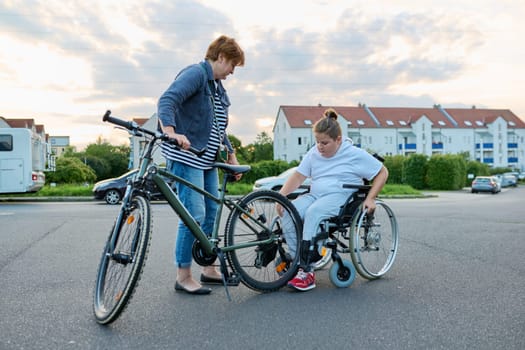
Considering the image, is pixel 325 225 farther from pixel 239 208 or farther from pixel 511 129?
pixel 511 129

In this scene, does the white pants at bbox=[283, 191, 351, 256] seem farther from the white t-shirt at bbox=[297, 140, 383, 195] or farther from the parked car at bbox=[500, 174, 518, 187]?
the parked car at bbox=[500, 174, 518, 187]

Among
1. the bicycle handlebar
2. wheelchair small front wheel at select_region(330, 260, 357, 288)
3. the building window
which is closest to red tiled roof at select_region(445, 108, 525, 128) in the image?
the building window

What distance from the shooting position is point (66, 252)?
589 cm

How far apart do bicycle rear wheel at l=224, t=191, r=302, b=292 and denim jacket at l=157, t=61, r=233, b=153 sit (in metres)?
0.64

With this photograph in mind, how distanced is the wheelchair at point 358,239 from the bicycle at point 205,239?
329mm

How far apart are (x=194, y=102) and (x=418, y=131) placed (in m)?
81.1

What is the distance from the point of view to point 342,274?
13.3 ft

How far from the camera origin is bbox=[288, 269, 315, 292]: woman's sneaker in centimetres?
381

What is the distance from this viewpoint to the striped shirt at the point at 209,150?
12.4ft

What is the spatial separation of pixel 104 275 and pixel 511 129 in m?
A: 98.2

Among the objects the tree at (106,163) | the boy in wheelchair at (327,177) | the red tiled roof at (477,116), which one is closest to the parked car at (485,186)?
the boy in wheelchair at (327,177)

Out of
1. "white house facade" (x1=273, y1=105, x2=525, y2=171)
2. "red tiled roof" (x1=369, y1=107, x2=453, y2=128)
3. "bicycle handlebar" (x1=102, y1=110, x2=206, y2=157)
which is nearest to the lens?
"bicycle handlebar" (x1=102, y1=110, x2=206, y2=157)

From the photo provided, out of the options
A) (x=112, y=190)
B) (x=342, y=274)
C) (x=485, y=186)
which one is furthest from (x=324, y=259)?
(x=485, y=186)

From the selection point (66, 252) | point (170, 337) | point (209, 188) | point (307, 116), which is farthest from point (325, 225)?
point (307, 116)
